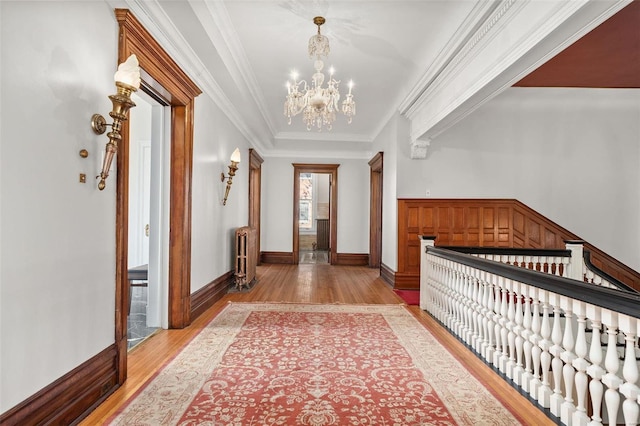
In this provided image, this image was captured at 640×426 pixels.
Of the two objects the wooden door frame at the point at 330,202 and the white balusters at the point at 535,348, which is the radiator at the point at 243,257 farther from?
the white balusters at the point at 535,348

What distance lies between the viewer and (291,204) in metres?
8.68

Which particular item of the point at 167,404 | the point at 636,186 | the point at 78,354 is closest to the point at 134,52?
the point at 78,354

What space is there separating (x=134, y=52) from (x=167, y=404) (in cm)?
240

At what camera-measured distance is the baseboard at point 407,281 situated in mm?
5781

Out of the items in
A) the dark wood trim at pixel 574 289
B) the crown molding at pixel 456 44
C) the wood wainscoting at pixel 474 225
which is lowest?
the dark wood trim at pixel 574 289

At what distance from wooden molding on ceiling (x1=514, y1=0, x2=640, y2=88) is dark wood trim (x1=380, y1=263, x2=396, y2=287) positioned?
3554mm

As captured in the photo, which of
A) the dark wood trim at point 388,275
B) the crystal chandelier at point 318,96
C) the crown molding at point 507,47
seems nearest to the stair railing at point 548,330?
the crown molding at point 507,47

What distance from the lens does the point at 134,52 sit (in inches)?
98.3

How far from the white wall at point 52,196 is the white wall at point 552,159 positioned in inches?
186

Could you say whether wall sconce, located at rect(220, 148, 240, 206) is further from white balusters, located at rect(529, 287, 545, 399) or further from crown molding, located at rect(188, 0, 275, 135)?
Result: white balusters, located at rect(529, 287, 545, 399)

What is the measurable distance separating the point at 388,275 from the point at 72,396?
201 inches

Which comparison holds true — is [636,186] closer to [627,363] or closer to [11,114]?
[627,363]

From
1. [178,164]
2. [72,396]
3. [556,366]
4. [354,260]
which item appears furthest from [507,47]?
[354,260]

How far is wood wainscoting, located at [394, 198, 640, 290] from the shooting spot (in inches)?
233
